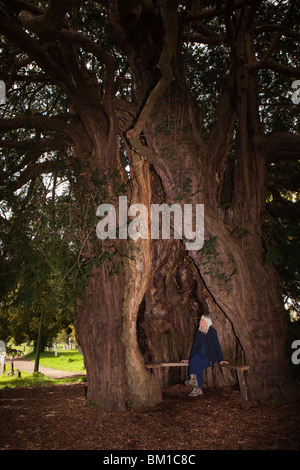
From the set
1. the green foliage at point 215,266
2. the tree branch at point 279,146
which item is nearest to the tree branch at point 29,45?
the green foliage at point 215,266

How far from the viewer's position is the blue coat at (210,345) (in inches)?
254

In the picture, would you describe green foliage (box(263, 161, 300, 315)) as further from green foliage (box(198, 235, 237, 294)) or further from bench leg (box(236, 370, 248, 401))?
bench leg (box(236, 370, 248, 401))

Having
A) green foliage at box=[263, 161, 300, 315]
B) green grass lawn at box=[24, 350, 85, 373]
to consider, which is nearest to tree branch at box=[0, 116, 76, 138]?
green foliage at box=[263, 161, 300, 315]

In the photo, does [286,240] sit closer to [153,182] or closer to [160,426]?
[153,182]

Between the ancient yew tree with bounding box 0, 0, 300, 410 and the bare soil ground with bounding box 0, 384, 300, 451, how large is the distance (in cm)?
47

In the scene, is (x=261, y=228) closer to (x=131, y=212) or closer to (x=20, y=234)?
(x=131, y=212)

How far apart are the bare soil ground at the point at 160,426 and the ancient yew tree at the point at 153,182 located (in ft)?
1.54

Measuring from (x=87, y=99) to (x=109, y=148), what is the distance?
35.2 inches

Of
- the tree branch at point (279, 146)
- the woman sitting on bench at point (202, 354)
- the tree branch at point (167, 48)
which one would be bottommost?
the woman sitting on bench at point (202, 354)

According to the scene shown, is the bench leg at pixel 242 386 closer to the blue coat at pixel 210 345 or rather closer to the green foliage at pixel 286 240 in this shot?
the blue coat at pixel 210 345

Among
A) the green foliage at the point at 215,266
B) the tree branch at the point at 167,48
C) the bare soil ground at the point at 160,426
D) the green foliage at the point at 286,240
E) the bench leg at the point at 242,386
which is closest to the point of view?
the bare soil ground at the point at 160,426

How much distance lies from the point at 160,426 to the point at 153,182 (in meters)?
4.62

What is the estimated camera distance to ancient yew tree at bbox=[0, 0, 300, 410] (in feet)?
17.9

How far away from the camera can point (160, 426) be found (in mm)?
4551
